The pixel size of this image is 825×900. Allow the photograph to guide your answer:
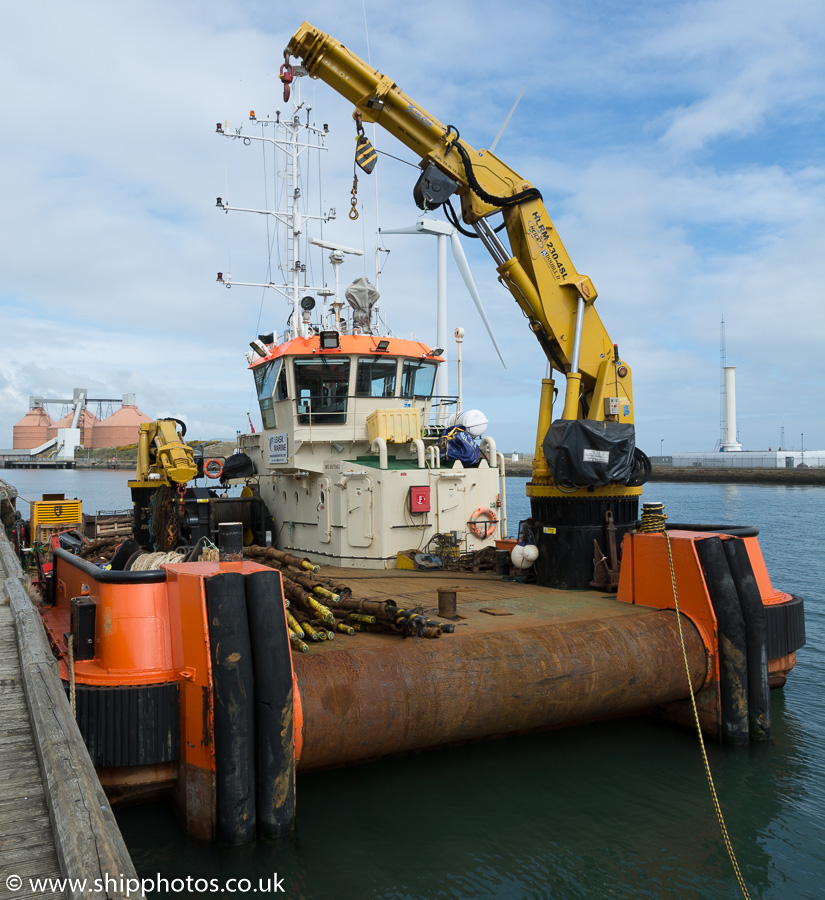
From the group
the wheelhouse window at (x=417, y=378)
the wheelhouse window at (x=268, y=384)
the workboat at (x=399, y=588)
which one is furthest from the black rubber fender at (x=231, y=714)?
the wheelhouse window at (x=417, y=378)

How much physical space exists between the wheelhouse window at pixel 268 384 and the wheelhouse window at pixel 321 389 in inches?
13.0

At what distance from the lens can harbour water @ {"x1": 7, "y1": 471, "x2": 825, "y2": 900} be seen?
4.81 m

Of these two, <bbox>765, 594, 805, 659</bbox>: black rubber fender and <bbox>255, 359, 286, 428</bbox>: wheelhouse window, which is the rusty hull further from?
<bbox>255, 359, 286, 428</bbox>: wheelhouse window

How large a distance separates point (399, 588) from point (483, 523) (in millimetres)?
2960

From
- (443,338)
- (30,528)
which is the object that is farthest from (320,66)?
(443,338)

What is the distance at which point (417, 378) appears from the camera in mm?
12078

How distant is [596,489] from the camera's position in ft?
27.3

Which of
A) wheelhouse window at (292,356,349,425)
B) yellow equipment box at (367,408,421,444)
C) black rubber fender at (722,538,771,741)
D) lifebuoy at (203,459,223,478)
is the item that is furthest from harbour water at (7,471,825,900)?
lifebuoy at (203,459,223,478)

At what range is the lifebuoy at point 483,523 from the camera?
11148 mm

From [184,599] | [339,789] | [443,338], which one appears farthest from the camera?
[443,338]

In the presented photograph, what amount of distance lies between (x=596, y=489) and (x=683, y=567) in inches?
66.9

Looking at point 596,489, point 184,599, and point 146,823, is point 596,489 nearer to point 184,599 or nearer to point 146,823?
point 184,599

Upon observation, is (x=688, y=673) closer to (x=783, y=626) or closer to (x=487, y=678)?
(x=783, y=626)

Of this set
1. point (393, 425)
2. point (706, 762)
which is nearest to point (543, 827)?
point (706, 762)
